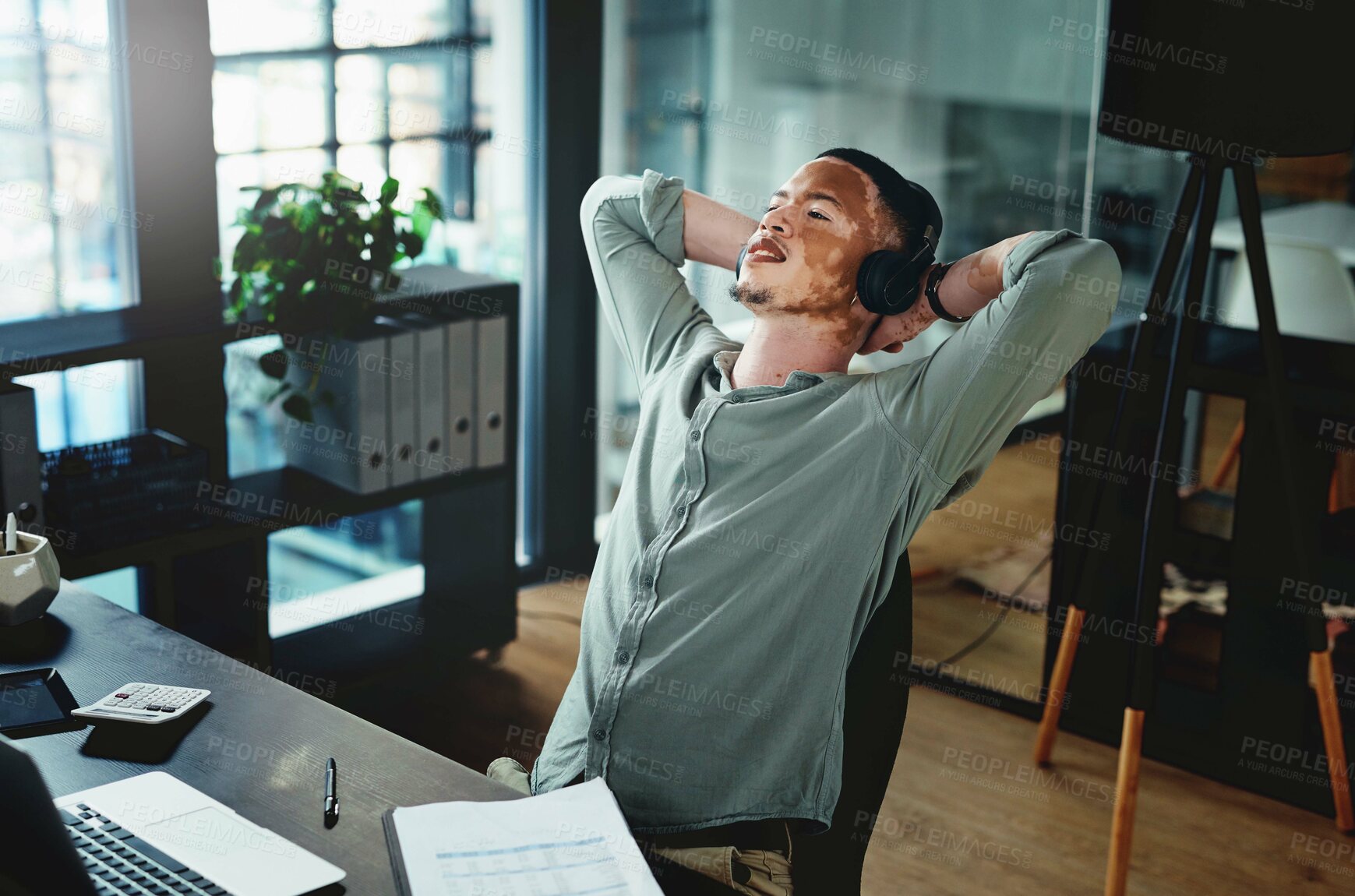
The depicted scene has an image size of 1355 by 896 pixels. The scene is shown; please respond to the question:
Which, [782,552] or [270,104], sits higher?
[270,104]

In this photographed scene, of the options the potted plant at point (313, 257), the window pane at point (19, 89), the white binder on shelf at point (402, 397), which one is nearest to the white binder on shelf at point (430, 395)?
the white binder on shelf at point (402, 397)

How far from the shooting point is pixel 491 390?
290 centimetres

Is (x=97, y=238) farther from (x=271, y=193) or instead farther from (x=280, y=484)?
(x=280, y=484)

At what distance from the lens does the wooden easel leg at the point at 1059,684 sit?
8.25 ft

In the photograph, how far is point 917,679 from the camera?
305cm

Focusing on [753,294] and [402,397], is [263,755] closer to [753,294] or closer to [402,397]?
[753,294]

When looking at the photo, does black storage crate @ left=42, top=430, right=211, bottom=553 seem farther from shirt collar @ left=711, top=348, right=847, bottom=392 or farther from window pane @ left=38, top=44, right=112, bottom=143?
shirt collar @ left=711, top=348, right=847, bottom=392

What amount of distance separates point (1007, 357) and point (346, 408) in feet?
5.34

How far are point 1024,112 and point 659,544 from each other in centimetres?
215

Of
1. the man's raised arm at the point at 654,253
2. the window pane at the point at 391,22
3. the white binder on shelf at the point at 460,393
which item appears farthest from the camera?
the window pane at the point at 391,22

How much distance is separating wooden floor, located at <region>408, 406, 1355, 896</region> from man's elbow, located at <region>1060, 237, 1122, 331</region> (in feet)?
4.10

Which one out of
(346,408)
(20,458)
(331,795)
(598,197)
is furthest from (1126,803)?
(20,458)

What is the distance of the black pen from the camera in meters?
1.23

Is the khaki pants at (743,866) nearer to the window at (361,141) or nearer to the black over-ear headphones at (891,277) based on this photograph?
the black over-ear headphones at (891,277)
